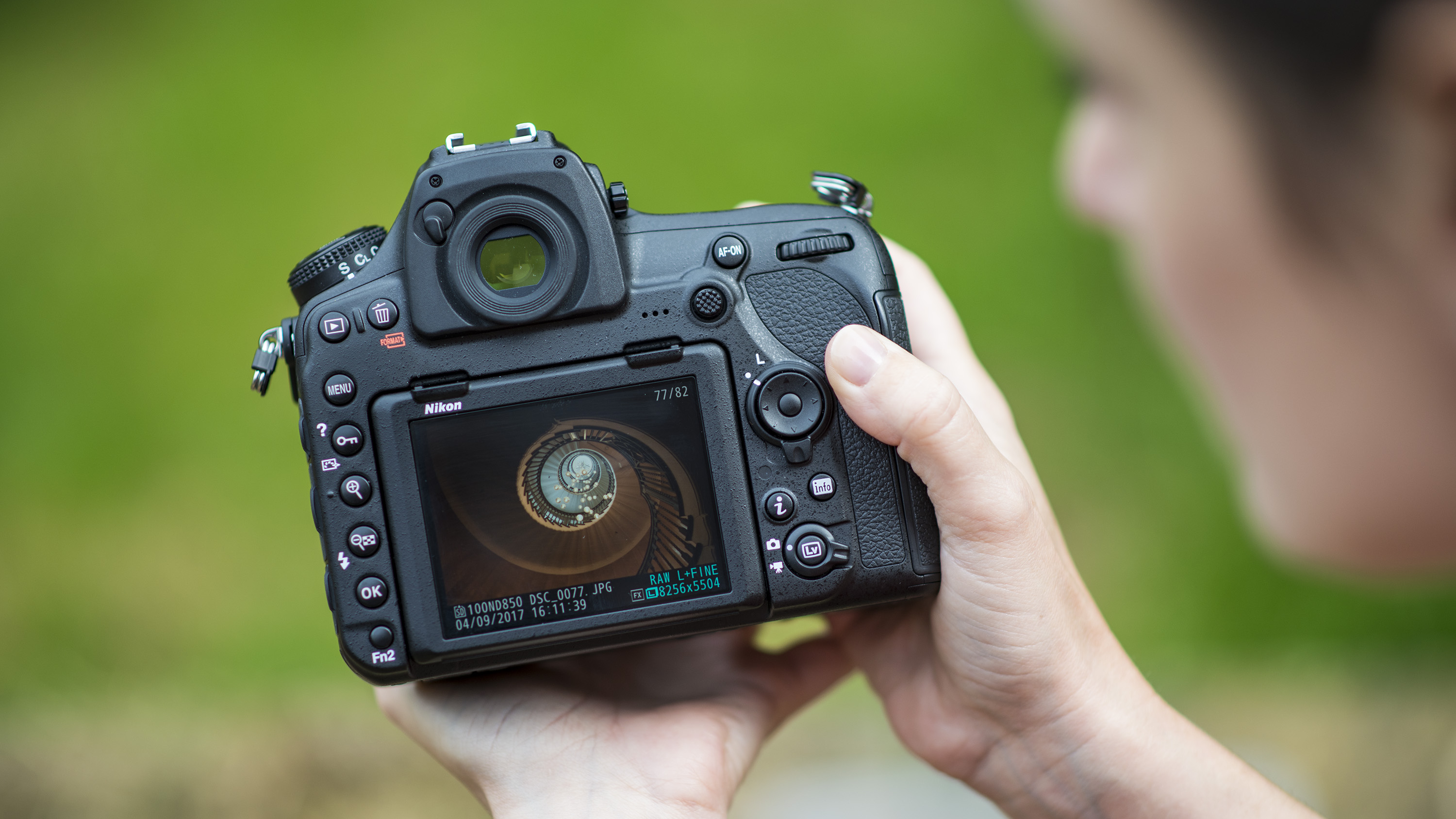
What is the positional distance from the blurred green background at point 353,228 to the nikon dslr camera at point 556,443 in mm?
1418

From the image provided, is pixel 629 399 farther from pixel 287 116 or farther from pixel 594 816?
pixel 287 116

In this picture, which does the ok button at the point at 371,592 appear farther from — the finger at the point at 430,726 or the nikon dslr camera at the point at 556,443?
the finger at the point at 430,726

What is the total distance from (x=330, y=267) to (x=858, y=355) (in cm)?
58

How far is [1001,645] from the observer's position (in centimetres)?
107

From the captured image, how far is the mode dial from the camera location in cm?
107

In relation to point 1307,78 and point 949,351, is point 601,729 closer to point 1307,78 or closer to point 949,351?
point 949,351

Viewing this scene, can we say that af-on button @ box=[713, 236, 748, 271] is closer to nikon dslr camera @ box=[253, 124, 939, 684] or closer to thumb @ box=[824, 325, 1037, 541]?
nikon dslr camera @ box=[253, 124, 939, 684]

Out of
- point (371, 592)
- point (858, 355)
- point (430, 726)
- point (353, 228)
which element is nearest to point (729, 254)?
point (858, 355)

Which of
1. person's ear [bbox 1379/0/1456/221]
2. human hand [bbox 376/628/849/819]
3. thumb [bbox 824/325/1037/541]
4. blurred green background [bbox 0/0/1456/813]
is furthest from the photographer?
blurred green background [bbox 0/0/1456/813]

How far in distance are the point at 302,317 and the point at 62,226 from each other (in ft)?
6.78

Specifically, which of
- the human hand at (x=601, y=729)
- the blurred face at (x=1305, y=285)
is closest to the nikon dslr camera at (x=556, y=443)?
the human hand at (x=601, y=729)

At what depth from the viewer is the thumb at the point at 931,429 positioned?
3.29 feet

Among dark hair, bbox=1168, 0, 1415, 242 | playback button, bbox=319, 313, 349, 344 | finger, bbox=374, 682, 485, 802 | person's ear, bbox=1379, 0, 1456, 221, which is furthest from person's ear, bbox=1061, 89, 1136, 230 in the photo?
finger, bbox=374, 682, 485, 802

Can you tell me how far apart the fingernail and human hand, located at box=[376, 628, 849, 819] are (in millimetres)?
483
